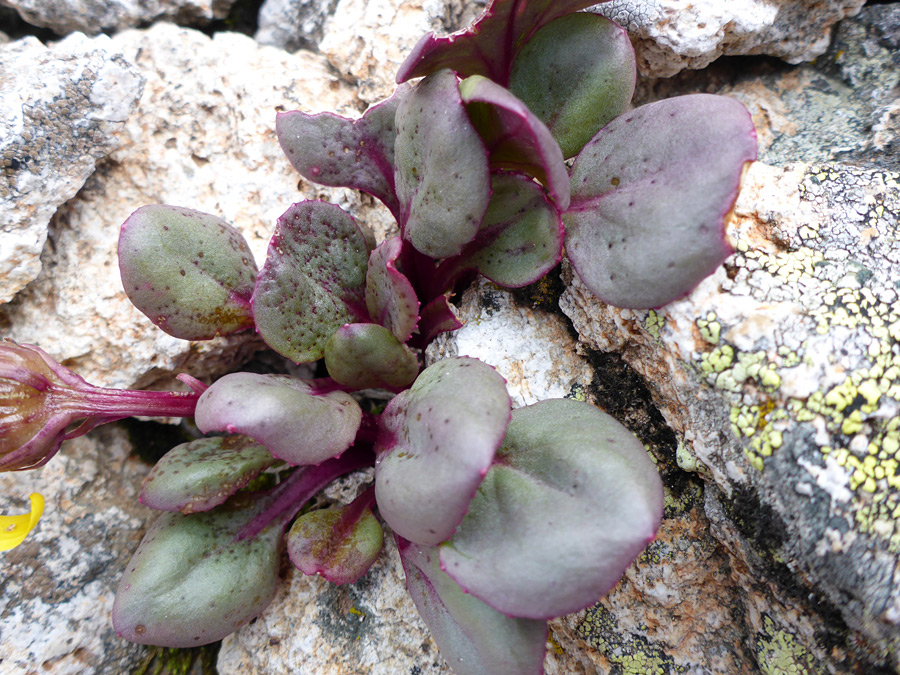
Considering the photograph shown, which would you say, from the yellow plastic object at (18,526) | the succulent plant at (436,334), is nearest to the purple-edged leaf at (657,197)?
the succulent plant at (436,334)

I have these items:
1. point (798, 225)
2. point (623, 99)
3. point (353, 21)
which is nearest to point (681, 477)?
point (798, 225)

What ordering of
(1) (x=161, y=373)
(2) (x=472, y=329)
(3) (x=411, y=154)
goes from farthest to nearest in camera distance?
(1) (x=161, y=373), (2) (x=472, y=329), (3) (x=411, y=154)

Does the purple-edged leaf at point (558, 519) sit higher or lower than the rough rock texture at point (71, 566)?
higher

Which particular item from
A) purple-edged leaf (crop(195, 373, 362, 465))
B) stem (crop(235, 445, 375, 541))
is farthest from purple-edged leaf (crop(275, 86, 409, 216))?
stem (crop(235, 445, 375, 541))

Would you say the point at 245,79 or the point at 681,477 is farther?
the point at 245,79

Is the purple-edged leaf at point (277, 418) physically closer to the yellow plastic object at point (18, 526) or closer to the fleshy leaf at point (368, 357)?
the fleshy leaf at point (368, 357)

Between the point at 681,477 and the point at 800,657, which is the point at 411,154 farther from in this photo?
the point at 800,657
